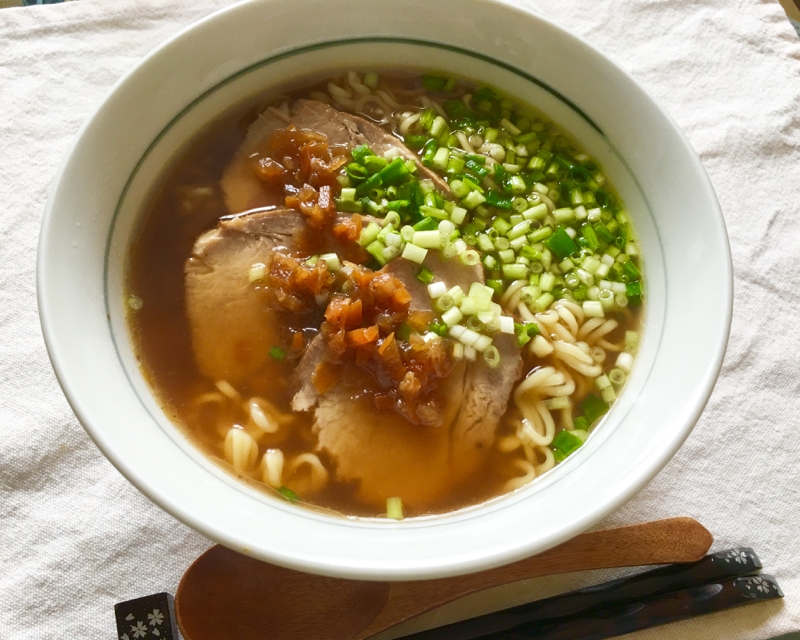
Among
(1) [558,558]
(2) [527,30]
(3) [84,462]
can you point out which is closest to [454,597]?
(1) [558,558]

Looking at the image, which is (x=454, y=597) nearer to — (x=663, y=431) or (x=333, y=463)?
(x=333, y=463)

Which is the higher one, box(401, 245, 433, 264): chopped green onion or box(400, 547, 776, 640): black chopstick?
box(401, 245, 433, 264): chopped green onion

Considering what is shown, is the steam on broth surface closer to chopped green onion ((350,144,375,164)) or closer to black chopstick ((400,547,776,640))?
chopped green onion ((350,144,375,164))

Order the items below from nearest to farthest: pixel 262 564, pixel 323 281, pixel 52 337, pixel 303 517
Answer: pixel 52 337 → pixel 303 517 → pixel 262 564 → pixel 323 281

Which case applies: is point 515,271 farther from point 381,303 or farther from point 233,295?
point 233,295

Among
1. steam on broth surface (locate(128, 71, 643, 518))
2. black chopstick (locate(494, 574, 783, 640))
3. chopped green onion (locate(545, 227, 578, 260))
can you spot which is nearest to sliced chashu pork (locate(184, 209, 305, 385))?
steam on broth surface (locate(128, 71, 643, 518))

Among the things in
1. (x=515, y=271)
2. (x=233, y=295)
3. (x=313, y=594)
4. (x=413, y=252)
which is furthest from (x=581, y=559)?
(x=233, y=295)
